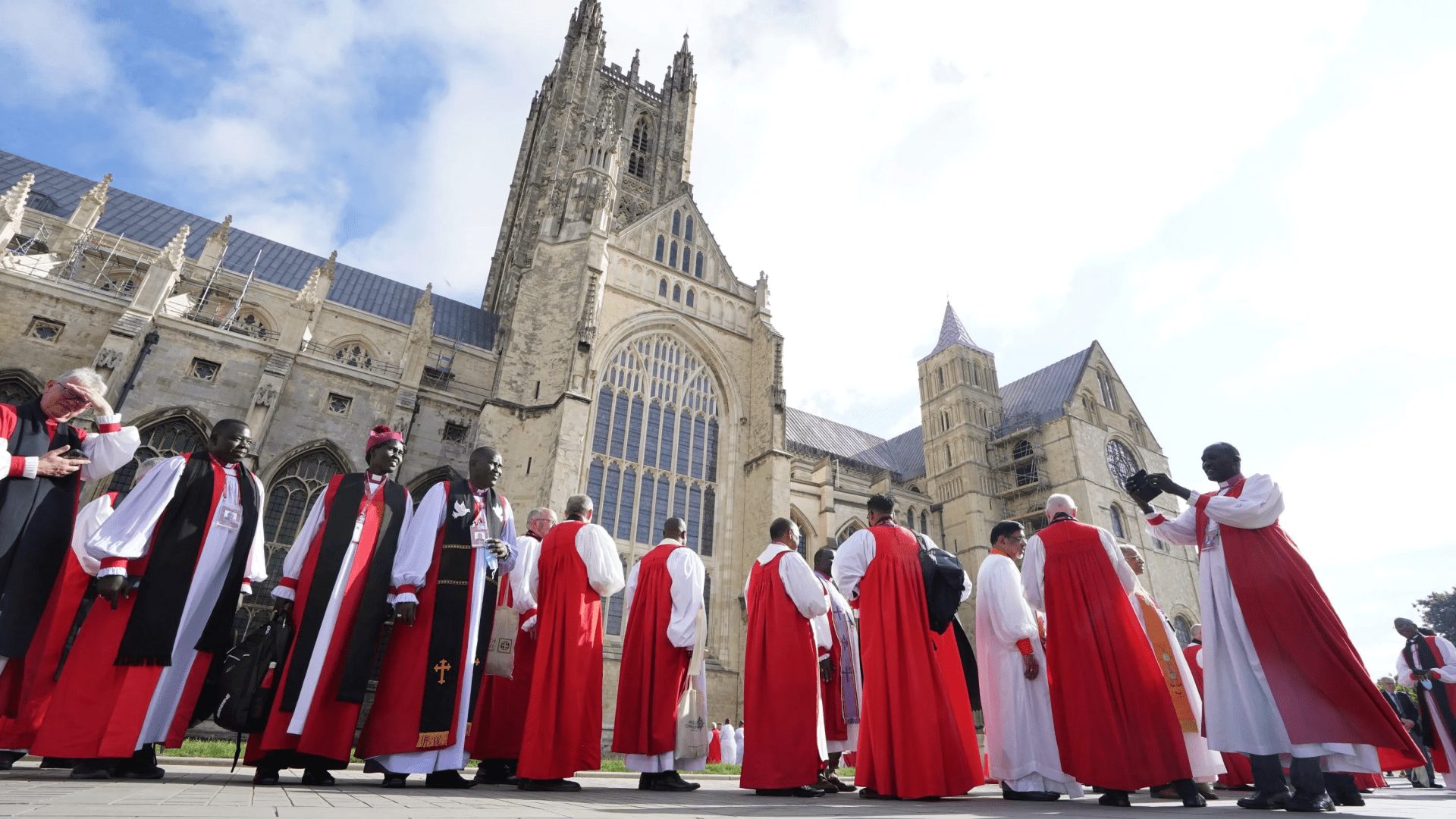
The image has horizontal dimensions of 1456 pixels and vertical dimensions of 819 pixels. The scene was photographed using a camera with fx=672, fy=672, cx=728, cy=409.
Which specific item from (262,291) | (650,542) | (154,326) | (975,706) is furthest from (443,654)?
(262,291)

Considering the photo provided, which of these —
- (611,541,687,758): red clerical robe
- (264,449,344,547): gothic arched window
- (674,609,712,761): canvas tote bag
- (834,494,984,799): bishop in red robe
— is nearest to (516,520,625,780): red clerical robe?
(611,541,687,758): red clerical robe

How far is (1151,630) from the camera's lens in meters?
5.72

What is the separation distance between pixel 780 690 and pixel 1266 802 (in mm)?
2715

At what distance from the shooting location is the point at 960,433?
31.1 m

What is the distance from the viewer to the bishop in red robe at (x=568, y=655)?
4.42 meters

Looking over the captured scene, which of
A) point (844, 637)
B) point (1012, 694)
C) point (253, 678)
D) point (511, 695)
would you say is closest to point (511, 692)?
point (511, 695)

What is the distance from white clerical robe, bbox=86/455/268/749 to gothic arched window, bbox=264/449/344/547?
38.0ft

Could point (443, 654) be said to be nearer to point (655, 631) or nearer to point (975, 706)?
point (655, 631)

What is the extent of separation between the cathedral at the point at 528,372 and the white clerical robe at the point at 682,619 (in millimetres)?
9890

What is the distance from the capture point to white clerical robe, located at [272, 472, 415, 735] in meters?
3.79

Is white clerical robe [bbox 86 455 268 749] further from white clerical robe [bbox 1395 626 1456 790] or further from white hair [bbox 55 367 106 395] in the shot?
white clerical robe [bbox 1395 626 1456 790]

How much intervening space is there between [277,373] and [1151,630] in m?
16.9

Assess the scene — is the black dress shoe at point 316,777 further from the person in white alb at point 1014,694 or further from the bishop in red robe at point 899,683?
the person in white alb at point 1014,694

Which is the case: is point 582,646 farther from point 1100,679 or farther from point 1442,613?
point 1442,613
